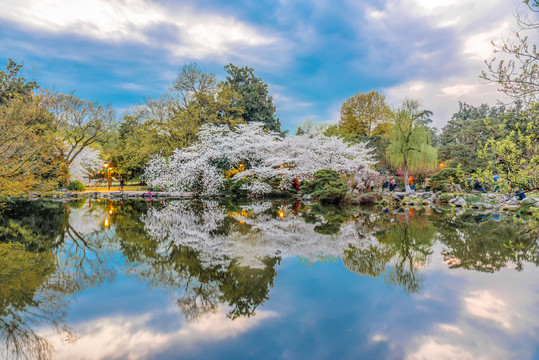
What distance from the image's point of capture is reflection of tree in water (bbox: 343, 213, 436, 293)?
5.02 meters

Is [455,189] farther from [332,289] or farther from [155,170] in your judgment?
[155,170]

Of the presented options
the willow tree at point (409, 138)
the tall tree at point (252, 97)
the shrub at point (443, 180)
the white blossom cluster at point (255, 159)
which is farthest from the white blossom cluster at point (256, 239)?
the tall tree at point (252, 97)

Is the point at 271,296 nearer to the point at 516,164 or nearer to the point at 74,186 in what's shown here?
the point at 516,164

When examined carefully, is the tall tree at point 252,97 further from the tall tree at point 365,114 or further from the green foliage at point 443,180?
the green foliage at point 443,180

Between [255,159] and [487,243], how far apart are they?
15.6 meters

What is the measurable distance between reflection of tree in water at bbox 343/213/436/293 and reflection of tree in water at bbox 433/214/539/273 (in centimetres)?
45

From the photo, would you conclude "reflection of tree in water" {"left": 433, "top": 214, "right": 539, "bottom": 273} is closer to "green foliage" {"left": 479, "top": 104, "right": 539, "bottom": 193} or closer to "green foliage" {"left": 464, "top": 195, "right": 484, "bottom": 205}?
"green foliage" {"left": 479, "top": 104, "right": 539, "bottom": 193}

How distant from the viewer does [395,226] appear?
9500 millimetres

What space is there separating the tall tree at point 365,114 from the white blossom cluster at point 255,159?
16008 mm

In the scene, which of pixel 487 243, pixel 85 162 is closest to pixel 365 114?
pixel 85 162

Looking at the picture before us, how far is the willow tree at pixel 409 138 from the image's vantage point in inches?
894

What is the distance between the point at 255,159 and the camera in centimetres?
2123

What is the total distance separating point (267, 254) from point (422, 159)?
2037cm

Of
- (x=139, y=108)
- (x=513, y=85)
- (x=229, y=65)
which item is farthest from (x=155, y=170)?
(x=513, y=85)
